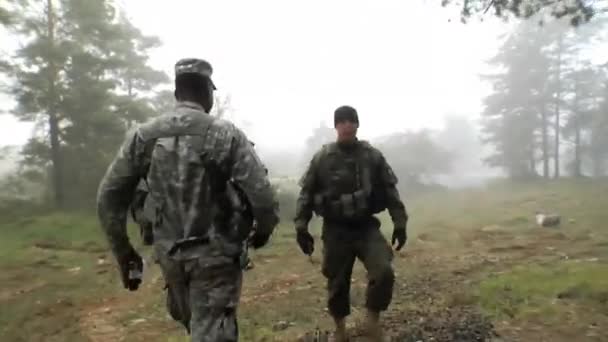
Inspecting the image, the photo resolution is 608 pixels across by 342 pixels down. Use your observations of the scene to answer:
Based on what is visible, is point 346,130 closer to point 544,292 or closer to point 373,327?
point 373,327

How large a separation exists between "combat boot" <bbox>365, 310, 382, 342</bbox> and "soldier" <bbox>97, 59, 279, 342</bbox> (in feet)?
7.10

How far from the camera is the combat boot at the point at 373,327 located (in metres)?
5.05

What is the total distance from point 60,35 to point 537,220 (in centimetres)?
1919

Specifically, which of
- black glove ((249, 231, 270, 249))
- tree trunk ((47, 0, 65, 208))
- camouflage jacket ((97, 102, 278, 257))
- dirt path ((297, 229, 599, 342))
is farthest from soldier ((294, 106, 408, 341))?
tree trunk ((47, 0, 65, 208))

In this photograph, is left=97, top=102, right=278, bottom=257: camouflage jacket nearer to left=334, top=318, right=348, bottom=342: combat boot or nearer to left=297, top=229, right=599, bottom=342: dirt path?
left=334, top=318, right=348, bottom=342: combat boot

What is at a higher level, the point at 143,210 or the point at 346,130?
the point at 346,130

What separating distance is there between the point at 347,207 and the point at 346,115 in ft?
2.98

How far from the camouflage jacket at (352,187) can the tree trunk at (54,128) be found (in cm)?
1639

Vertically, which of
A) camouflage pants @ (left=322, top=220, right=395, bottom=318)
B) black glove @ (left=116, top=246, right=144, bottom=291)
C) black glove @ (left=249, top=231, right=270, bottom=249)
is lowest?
camouflage pants @ (left=322, top=220, right=395, bottom=318)

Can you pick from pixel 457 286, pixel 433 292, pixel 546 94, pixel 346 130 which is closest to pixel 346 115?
pixel 346 130

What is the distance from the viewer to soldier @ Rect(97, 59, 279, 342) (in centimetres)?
314

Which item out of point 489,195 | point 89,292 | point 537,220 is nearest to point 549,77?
point 489,195

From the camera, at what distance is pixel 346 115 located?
17.3 feet

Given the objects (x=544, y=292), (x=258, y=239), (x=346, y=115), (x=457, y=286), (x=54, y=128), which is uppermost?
(x=54, y=128)
